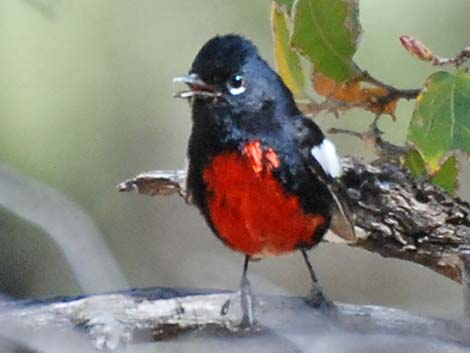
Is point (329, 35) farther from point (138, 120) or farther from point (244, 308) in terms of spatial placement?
point (138, 120)

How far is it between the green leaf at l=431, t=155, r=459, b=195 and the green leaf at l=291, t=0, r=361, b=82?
111 millimetres

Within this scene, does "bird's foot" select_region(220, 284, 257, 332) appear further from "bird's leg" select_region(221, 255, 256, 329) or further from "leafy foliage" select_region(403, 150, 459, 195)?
"leafy foliage" select_region(403, 150, 459, 195)

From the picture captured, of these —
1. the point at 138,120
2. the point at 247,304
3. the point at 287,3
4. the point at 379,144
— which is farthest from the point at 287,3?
the point at 138,120

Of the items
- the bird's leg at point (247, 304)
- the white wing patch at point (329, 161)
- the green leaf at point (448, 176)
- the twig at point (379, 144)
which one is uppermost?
the twig at point (379, 144)

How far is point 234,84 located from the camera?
0.78 m

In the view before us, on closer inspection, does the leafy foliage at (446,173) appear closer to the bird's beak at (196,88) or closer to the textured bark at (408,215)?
the textured bark at (408,215)

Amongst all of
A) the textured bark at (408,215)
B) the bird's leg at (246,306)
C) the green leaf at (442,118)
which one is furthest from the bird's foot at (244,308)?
the green leaf at (442,118)

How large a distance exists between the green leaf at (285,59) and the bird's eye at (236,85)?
0.10 feet

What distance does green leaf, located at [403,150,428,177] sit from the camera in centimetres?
78

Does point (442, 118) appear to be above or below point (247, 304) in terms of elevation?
above

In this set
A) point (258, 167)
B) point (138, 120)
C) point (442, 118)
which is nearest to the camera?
point (442, 118)

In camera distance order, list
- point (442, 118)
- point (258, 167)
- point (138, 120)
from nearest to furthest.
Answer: point (442, 118) → point (258, 167) → point (138, 120)

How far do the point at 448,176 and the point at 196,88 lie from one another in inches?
8.4

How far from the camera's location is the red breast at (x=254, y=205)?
0.81m
